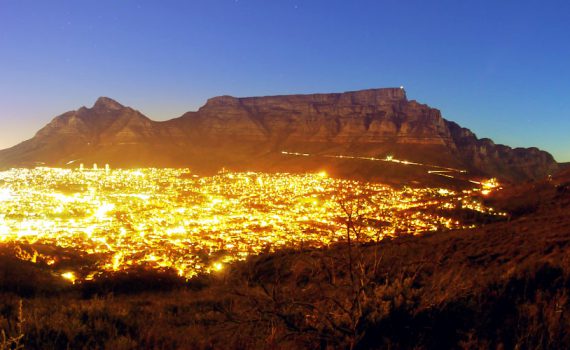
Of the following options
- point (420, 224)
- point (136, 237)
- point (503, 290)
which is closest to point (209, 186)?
point (136, 237)

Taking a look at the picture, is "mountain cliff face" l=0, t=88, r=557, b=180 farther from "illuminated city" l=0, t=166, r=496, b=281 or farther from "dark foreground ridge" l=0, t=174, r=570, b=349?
"dark foreground ridge" l=0, t=174, r=570, b=349

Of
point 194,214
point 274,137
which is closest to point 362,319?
point 194,214

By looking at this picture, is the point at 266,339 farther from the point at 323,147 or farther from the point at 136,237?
the point at 323,147

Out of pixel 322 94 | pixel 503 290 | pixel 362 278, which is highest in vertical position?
pixel 322 94

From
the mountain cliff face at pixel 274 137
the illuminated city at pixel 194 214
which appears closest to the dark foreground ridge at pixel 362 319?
the illuminated city at pixel 194 214

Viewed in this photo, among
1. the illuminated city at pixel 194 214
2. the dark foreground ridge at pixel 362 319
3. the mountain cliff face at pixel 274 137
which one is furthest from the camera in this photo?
the mountain cliff face at pixel 274 137

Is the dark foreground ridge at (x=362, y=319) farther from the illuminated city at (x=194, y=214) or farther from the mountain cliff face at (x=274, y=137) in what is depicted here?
the mountain cliff face at (x=274, y=137)
